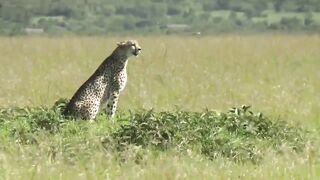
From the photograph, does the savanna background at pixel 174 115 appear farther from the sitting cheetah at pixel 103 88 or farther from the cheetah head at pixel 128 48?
the cheetah head at pixel 128 48

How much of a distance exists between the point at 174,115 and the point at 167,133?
52 centimetres

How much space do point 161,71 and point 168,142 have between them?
7.92m

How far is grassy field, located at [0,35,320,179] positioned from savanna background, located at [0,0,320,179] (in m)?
0.01

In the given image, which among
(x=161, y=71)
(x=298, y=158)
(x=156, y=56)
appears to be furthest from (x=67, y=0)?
(x=298, y=158)

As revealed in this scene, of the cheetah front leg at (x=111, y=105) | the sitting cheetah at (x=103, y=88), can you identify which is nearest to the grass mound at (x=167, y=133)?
the sitting cheetah at (x=103, y=88)

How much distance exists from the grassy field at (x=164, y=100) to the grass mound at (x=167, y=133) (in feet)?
0.06

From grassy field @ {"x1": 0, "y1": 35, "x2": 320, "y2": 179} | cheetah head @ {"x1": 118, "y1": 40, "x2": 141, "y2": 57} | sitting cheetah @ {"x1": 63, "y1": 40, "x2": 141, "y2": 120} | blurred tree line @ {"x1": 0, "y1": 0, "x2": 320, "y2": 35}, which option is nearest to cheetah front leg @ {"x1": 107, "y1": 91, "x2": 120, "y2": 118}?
sitting cheetah @ {"x1": 63, "y1": 40, "x2": 141, "y2": 120}

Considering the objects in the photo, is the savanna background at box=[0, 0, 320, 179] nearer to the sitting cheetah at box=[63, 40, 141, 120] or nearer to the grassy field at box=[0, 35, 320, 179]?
the grassy field at box=[0, 35, 320, 179]

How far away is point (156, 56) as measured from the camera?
18.0 meters

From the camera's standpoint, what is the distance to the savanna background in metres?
5.80

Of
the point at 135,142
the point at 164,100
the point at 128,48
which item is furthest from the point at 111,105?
the point at 164,100

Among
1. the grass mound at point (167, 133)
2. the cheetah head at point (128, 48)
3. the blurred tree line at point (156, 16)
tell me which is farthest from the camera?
the blurred tree line at point (156, 16)

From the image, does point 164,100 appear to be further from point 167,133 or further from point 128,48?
point 167,133

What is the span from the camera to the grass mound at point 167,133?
647 centimetres
